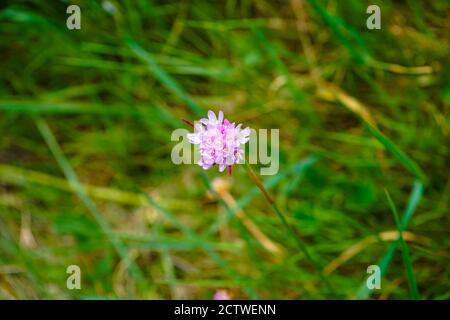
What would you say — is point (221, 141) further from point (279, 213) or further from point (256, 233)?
point (256, 233)

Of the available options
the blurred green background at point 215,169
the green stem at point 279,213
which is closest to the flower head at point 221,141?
the green stem at point 279,213

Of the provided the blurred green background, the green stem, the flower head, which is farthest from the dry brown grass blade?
the flower head

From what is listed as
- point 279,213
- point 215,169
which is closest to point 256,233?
point 215,169

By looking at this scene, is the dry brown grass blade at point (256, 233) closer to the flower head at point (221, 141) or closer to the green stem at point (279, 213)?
the green stem at point (279, 213)

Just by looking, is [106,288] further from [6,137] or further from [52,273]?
[6,137]

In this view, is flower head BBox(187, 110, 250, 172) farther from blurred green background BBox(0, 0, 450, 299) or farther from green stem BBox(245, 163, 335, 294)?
blurred green background BBox(0, 0, 450, 299)

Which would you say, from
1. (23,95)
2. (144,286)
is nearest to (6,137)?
(23,95)
